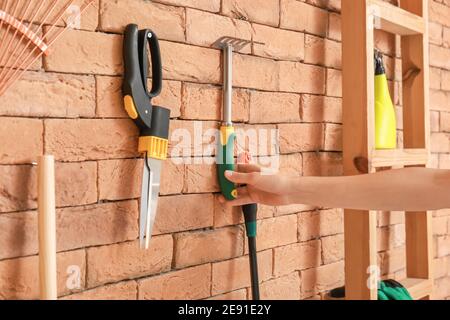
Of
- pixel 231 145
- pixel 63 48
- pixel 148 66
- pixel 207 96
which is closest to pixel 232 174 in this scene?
pixel 231 145

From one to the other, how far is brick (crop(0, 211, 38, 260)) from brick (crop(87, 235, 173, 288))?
108 mm

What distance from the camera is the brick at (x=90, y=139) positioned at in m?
0.87

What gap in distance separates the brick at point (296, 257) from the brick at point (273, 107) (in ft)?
1.04

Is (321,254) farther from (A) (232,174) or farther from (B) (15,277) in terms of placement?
(B) (15,277)

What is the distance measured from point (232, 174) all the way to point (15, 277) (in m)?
0.46

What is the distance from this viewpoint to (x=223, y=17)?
112 centimetres

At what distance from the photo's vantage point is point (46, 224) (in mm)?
745

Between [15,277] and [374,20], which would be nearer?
[15,277]

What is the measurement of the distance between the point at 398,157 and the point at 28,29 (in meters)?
0.93

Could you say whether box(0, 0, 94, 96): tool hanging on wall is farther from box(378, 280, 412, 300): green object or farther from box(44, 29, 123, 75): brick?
box(378, 280, 412, 300): green object

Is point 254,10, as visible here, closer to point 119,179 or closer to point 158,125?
point 158,125

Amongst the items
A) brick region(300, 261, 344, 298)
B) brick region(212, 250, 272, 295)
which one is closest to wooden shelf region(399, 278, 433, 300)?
brick region(300, 261, 344, 298)

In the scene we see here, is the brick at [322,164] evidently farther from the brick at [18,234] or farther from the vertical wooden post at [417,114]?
the brick at [18,234]

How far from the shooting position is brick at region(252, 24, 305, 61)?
1.19 meters
